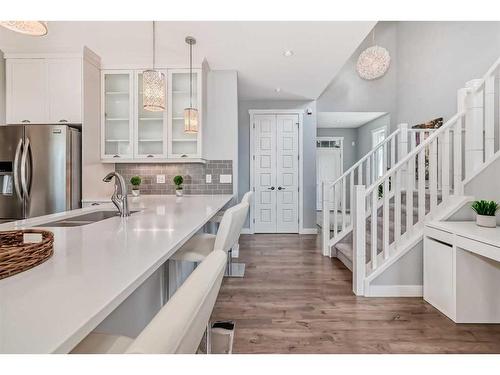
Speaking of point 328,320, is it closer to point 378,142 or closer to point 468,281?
point 468,281

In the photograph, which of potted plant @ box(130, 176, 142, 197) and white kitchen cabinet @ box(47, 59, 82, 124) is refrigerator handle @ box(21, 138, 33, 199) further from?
potted plant @ box(130, 176, 142, 197)

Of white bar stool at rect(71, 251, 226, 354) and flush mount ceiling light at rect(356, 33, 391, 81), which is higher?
flush mount ceiling light at rect(356, 33, 391, 81)

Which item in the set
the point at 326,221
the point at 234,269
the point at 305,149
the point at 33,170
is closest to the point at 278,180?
the point at 305,149

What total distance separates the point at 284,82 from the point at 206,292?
14.4 feet

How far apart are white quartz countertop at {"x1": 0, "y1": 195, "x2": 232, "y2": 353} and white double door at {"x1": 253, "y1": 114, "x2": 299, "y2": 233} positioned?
14.2 ft

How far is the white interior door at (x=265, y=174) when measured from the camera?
18.0 feet

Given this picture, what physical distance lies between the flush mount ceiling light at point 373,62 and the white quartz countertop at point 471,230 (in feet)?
13.6

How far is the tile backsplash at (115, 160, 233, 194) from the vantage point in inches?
151

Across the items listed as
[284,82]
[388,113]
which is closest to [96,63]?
[284,82]

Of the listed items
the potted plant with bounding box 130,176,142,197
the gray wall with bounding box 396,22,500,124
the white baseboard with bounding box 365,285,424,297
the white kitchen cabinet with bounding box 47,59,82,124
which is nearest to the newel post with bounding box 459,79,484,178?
the white baseboard with bounding box 365,285,424,297

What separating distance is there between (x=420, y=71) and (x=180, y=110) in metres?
4.44

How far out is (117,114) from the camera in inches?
143

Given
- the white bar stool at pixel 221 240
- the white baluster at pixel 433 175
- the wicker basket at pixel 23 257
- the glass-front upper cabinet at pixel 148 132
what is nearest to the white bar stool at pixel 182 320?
the wicker basket at pixel 23 257
